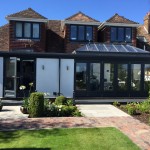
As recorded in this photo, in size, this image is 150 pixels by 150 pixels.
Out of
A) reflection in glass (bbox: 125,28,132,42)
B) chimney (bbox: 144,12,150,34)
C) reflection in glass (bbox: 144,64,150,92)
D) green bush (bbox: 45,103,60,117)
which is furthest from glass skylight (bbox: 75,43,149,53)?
green bush (bbox: 45,103,60,117)

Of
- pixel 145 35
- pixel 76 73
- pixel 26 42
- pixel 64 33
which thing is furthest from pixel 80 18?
pixel 76 73

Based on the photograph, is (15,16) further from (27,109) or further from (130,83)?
(27,109)

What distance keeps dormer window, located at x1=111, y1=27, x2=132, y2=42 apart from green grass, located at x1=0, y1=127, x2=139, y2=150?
20545 mm

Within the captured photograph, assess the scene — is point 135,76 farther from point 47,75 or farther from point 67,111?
point 67,111

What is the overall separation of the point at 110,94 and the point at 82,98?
1.99 m

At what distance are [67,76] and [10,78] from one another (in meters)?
3.75

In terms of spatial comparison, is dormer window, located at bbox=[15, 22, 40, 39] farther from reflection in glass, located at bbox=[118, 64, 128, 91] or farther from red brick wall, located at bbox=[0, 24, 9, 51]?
reflection in glass, located at bbox=[118, 64, 128, 91]

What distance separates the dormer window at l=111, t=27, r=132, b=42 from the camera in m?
31.6

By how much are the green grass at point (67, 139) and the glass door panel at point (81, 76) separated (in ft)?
30.9

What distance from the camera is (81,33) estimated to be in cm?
3091

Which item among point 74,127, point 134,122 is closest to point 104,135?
point 74,127

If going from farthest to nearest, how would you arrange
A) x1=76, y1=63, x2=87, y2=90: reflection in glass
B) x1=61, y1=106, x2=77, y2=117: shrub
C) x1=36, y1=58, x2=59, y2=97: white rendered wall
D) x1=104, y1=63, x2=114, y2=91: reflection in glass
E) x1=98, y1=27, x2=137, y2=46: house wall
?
1. x1=98, y1=27, x2=137, y2=46: house wall
2. x1=104, y1=63, x2=114, y2=91: reflection in glass
3. x1=76, y1=63, x2=87, y2=90: reflection in glass
4. x1=36, y1=58, x2=59, y2=97: white rendered wall
5. x1=61, y1=106, x2=77, y2=117: shrub

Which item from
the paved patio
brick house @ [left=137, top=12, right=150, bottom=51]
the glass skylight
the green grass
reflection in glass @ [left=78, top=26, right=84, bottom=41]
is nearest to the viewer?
the green grass

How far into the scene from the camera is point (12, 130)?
A: 11.8m
